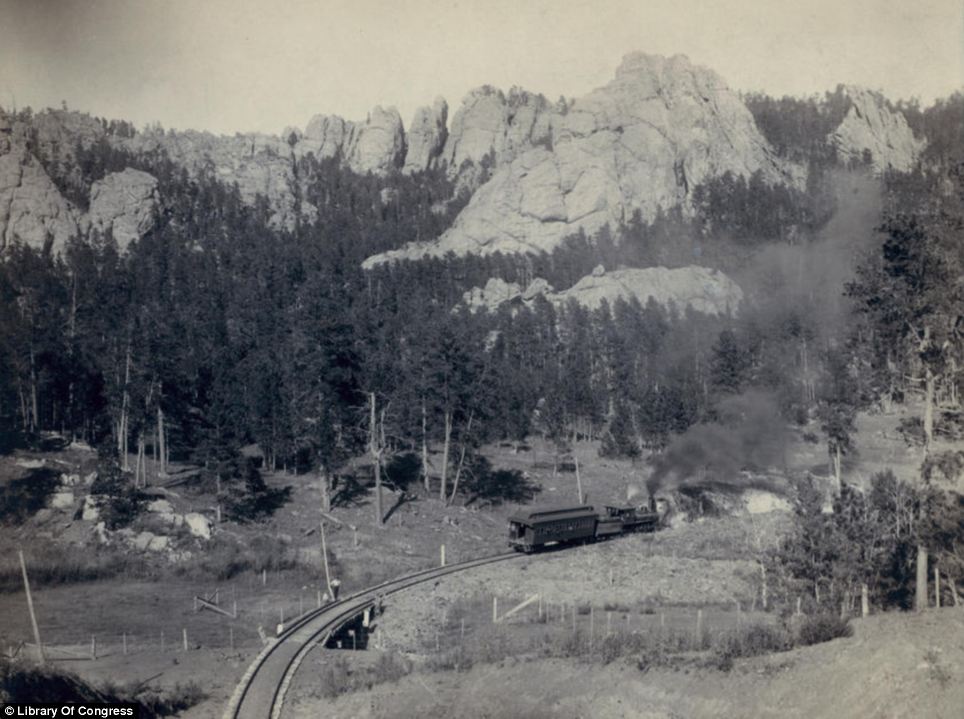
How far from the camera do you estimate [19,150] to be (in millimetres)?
144125

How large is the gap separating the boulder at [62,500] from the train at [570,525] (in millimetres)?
28613

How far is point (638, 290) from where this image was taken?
142125 mm

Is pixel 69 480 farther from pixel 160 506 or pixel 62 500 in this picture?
pixel 160 506

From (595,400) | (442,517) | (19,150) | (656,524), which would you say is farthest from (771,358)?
(19,150)

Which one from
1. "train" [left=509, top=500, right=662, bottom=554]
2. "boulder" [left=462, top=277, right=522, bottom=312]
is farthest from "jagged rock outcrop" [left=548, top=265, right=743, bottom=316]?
"train" [left=509, top=500, right=662, bottom=554]

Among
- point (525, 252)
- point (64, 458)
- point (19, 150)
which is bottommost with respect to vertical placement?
point (64, 458)

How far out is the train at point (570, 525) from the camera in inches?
1849

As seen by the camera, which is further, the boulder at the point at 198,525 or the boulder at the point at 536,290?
the boulder at the point at 536,290

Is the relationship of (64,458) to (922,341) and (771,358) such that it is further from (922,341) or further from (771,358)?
(771,358)

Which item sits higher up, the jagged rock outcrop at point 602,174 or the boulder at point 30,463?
the jagged rock outcrop at point 602,174

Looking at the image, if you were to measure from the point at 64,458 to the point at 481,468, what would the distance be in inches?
1280

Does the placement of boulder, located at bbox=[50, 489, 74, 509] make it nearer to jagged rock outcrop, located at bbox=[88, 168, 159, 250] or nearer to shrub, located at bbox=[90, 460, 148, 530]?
shrub, located at bbox=[90, 460, 148, 530]

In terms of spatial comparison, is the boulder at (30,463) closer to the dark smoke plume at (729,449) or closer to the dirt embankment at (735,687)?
the dirt embankment at (735,687)

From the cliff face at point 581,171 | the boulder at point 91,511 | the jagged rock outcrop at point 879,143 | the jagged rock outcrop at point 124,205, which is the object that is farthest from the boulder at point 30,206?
the jagged rock outcrop at point 879,143
